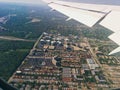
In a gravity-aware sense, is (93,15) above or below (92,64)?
above

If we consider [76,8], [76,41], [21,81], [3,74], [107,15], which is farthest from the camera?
[76,41]

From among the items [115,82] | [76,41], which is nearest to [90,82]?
[115,82]

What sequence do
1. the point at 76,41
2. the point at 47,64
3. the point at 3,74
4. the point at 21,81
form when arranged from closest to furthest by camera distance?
the point at 21,81, the point at 3,74, the point at 47,64, the point at 76,41

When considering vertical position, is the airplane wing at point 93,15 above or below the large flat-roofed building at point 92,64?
above

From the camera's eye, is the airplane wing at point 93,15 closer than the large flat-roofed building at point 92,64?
Yes

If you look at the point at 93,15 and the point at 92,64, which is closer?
the point at 93,15

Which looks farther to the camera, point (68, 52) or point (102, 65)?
point (68, 52)

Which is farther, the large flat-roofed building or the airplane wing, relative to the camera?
the large flat-roofed building

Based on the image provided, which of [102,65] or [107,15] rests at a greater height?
[107,15]

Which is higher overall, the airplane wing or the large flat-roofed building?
the airplane wing

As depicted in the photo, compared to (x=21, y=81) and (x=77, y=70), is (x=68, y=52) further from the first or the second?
(x=21, y=81)
